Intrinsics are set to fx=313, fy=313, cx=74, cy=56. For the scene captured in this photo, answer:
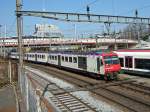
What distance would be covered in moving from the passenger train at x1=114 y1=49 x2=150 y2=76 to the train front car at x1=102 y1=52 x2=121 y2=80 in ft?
7.68

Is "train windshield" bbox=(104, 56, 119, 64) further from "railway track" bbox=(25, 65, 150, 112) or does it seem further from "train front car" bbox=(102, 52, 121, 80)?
"railway track" bbox=(25, 65, 150, 112)

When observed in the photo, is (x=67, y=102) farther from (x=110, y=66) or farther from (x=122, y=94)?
(x=110, y=66)

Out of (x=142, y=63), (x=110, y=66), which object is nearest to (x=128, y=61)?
(x=142, y=63)

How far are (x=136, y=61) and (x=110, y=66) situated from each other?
135 inches

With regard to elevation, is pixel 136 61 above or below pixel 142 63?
above

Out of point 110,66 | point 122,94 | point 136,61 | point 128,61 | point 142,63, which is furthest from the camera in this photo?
point 128,61

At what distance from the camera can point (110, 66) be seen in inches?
1078

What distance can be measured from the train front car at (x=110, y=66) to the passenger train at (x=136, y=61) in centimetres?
234

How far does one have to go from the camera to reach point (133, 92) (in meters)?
20.9

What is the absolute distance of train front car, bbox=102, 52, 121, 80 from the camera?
88.6 feet

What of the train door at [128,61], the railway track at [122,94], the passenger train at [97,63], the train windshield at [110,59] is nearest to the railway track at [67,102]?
the railway track at [122,94]

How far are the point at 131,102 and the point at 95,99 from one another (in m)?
2.42

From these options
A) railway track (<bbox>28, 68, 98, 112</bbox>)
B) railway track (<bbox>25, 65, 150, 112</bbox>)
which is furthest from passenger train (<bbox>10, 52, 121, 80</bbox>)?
railway track (<bbox>28, 68, 98, 112</bbox>)

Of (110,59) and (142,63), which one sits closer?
(110,59)
